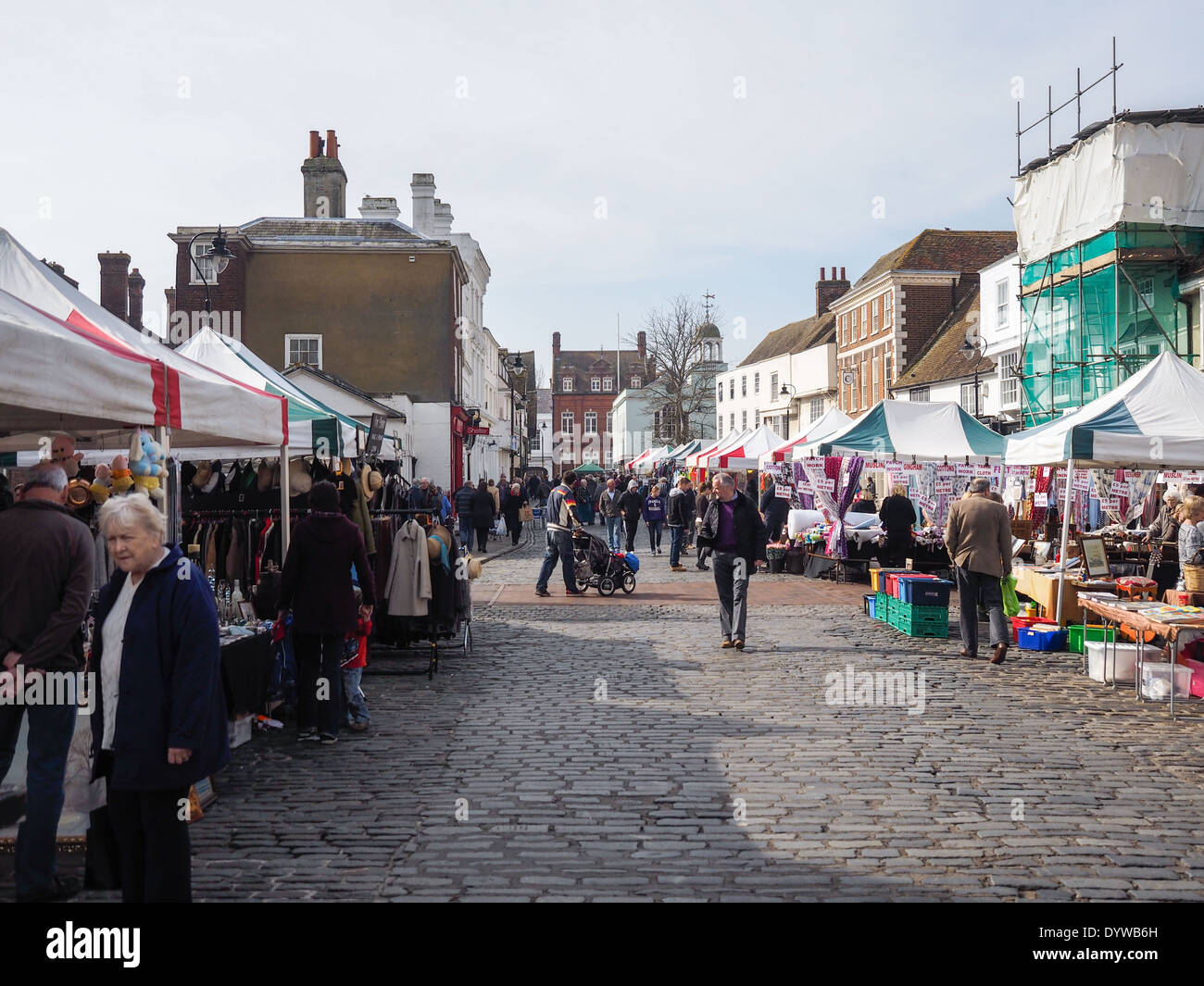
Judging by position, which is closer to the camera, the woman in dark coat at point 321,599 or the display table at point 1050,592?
the woman in dark coat at point 321,599

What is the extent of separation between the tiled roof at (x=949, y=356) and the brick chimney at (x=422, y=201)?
20622 mm

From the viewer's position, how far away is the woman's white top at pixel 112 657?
160 inches

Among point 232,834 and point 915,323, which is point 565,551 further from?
point 915,323

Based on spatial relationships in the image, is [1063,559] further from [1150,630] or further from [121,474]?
[121,474]

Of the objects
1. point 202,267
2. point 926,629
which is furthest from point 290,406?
point 202,267

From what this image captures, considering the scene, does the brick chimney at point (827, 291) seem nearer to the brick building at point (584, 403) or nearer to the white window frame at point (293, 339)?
the white window frame at point (293, 339)

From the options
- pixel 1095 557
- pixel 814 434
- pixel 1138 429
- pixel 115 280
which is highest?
pixel 115 280

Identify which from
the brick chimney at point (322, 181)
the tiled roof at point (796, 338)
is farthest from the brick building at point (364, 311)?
the tiled roof at point (796, 338)

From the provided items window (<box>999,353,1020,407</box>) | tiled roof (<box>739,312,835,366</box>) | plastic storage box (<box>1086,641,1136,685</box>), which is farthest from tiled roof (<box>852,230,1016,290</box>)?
plastic storage box (<box>1086,641,1136,685</box>)

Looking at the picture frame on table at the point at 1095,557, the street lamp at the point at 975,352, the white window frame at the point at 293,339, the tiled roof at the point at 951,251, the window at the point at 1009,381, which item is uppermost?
the tiled roof at the point at 951,251

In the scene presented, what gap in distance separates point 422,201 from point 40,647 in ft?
140

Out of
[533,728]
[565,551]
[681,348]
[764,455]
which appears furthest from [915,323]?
[533,728]

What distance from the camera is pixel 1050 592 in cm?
1247

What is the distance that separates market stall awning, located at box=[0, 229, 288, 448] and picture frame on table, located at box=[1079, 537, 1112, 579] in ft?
32.8
